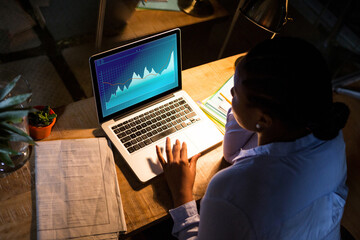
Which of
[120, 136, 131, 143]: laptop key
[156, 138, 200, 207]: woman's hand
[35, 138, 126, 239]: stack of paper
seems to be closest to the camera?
[35, 138, 126, 239]: stack of paper

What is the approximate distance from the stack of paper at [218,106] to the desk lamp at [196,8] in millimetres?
751

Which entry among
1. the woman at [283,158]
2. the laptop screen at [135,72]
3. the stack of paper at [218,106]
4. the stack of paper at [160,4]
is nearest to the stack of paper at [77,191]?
the laptop screen at [135,72]

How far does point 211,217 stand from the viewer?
0.79m

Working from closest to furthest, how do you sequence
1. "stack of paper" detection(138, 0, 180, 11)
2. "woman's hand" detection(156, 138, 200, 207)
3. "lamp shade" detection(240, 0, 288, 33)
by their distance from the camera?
"woman's hand" detection(156, 138, 200, 207) → "lamp shade" detection(240, 0, 288, 33) → "stack of paper" detection(138, 0, 180, 11)

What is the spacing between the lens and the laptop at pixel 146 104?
1.07 m

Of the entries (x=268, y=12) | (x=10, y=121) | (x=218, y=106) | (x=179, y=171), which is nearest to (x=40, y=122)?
(x=10, y=121)

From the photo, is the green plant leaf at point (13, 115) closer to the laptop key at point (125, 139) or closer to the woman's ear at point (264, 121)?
the laptop key at point (125, 139)

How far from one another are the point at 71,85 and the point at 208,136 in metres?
1.32

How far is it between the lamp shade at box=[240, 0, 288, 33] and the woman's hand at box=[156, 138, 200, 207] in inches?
24.2

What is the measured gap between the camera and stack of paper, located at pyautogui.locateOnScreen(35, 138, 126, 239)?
92cm

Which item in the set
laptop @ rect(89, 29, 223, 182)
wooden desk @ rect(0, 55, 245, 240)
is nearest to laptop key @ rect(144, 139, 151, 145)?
laptop @ rect(89, 29, 223, 182)

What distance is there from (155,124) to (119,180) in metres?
0.25

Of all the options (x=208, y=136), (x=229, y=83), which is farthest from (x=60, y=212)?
(x=229, y=83)

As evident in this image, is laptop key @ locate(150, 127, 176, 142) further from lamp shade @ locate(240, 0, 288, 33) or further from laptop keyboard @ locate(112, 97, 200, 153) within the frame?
lamp shade @ locate(240, 0, 288, 33)
